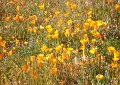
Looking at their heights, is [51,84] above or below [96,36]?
below

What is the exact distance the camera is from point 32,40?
5316 millimetres

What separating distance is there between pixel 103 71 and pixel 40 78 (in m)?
0.86

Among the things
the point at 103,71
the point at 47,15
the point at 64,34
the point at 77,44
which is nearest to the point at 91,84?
the point at 103,71

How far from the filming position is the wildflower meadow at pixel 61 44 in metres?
3.99

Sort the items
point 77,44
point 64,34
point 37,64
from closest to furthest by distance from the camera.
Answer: point 37,64 < point 77,44 < point 64,34

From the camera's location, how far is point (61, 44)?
462 centimetres

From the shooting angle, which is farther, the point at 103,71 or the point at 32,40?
the point at 32,40

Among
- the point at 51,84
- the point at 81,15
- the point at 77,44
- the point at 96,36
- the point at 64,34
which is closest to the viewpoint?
the point at 51,84

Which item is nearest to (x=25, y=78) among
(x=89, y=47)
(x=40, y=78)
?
(x=40, y=78)

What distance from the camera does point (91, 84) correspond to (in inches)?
152

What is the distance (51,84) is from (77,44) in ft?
4.22

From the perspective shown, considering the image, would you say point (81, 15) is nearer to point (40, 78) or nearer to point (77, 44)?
point (77, 44)

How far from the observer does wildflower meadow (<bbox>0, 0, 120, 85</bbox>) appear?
3988 millimetres

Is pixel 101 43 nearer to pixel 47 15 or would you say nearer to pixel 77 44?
pixel 77 44
